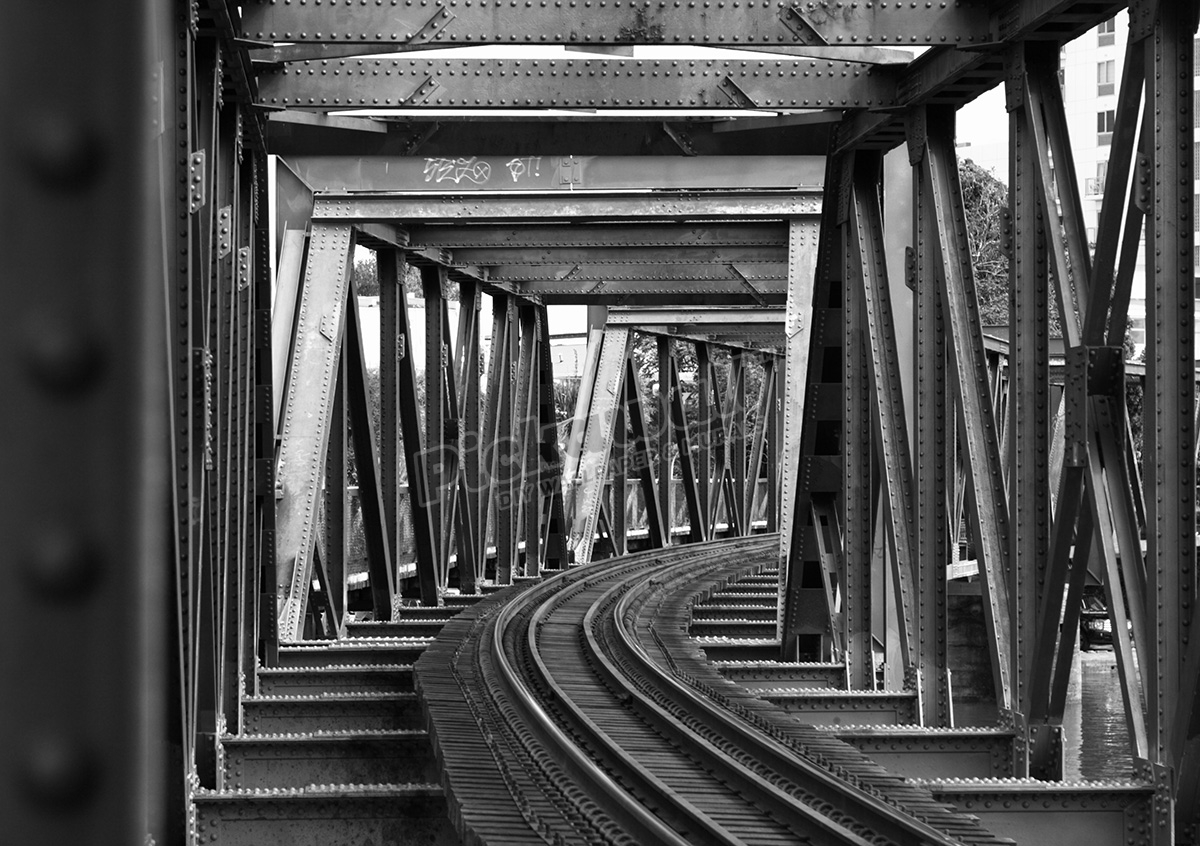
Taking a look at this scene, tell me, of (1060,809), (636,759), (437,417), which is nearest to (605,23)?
(636,759)

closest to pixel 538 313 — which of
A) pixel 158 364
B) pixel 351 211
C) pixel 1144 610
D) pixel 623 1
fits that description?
pixel 351 211

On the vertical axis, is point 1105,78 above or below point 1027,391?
→ above

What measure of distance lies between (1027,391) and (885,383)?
2.42m

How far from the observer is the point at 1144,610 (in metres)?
7.34

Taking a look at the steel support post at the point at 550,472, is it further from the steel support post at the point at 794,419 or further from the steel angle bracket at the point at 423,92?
the steel angle bracket at the point at 423,92

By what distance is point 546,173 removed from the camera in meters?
15.1

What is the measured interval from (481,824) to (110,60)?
19.2ft

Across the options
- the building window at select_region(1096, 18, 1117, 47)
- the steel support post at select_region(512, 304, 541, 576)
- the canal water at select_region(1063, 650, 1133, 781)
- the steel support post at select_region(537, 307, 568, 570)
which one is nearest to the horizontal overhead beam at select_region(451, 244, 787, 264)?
the steel support post at select_region(512, 304, 541, 576)

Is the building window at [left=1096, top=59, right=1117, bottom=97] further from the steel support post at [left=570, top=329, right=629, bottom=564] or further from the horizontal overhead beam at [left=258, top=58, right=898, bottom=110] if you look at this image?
the horizontal overhead beam at [left=258, top=58, right=898, bottom=110]

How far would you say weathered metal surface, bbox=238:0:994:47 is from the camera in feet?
29.7

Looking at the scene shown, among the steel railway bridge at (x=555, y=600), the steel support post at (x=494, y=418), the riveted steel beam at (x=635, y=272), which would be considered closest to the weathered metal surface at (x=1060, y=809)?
the steel railway bridge at (x=555, y=600)

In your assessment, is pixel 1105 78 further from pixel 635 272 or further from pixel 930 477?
pixel 930 477

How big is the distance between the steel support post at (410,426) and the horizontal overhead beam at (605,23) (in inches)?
334

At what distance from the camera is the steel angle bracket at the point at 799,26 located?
29.9 feet
